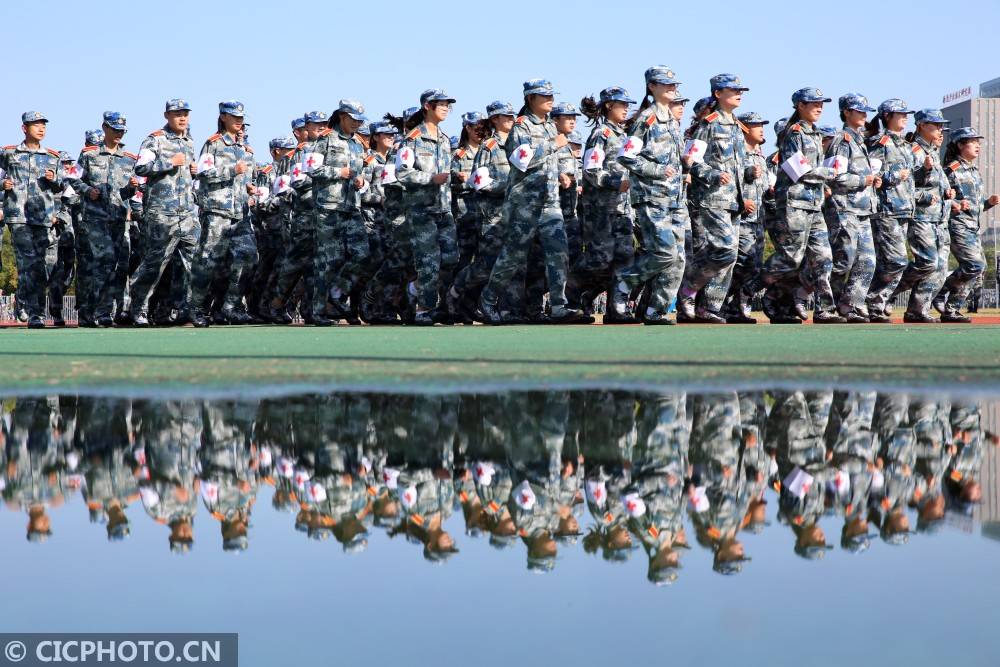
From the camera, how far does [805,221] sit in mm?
14086

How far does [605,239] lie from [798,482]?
11263mm

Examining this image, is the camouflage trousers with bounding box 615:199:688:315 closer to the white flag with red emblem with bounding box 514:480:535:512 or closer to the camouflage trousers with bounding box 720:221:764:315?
the camouflage trousers with bounding box 720:221:764:315

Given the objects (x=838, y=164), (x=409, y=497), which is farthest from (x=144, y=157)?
(x=409, y=497)

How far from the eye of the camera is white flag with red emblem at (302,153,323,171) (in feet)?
49.5

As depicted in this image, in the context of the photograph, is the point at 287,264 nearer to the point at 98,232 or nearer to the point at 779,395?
the point at 98,232

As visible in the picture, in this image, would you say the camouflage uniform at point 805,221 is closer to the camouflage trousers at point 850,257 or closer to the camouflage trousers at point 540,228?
the camouflage trousers at point 850,257

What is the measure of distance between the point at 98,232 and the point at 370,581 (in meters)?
15.2

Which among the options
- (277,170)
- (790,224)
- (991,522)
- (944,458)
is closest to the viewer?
(991,522)

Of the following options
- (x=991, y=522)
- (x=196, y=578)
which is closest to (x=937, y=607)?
(x=991, y=522)

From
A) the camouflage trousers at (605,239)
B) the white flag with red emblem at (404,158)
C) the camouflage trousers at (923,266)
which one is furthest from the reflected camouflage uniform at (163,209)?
the camouflage trousers at (923,266)

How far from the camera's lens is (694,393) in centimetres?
545

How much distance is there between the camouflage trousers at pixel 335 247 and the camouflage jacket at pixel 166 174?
147cm

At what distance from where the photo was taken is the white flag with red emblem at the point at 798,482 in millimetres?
3205

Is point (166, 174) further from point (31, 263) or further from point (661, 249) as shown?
point (661, 249)
